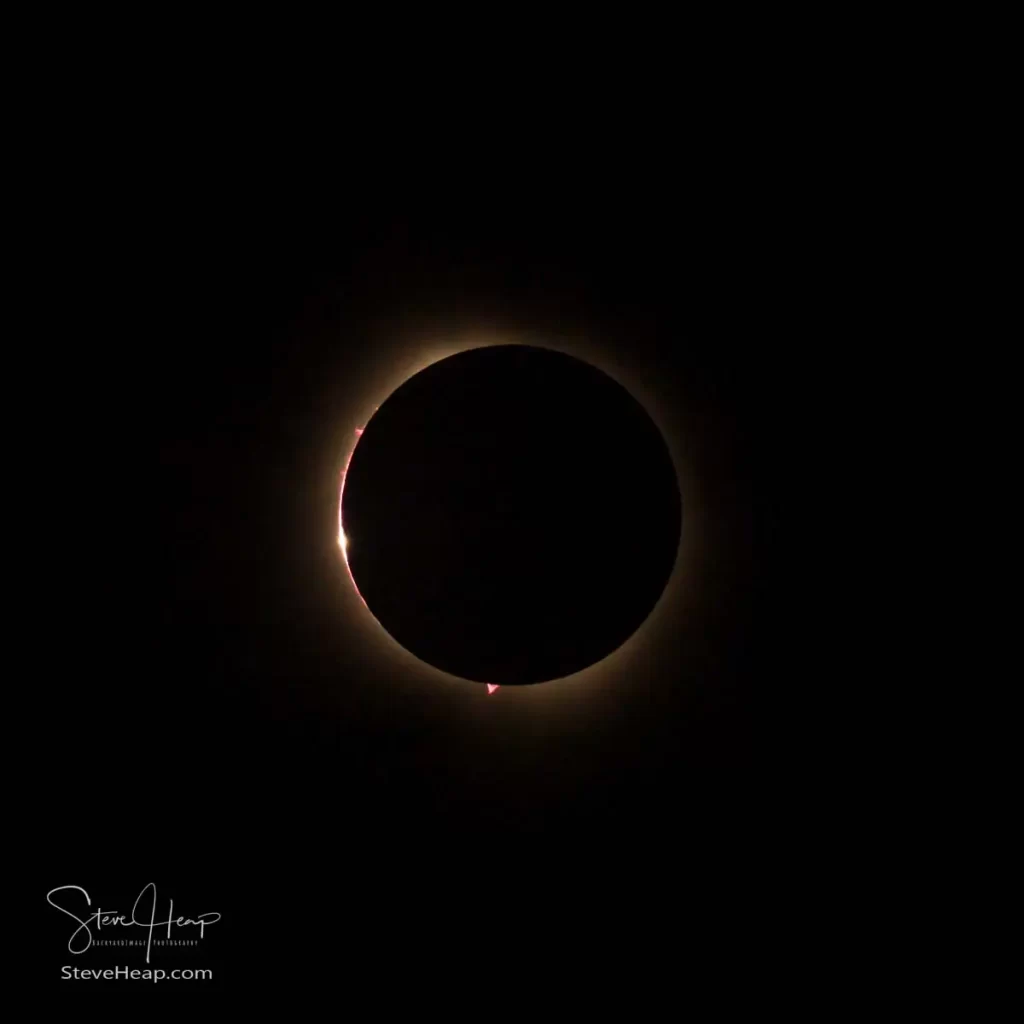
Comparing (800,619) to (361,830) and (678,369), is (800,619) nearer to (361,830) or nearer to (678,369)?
(678,369)

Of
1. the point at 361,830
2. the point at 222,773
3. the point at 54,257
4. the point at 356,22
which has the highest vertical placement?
the point at 356,22

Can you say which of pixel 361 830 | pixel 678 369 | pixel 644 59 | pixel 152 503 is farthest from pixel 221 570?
pixel 644 59

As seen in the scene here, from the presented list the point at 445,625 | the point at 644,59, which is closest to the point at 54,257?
the point at 445,625

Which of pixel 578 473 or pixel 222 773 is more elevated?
pixel 578 473
